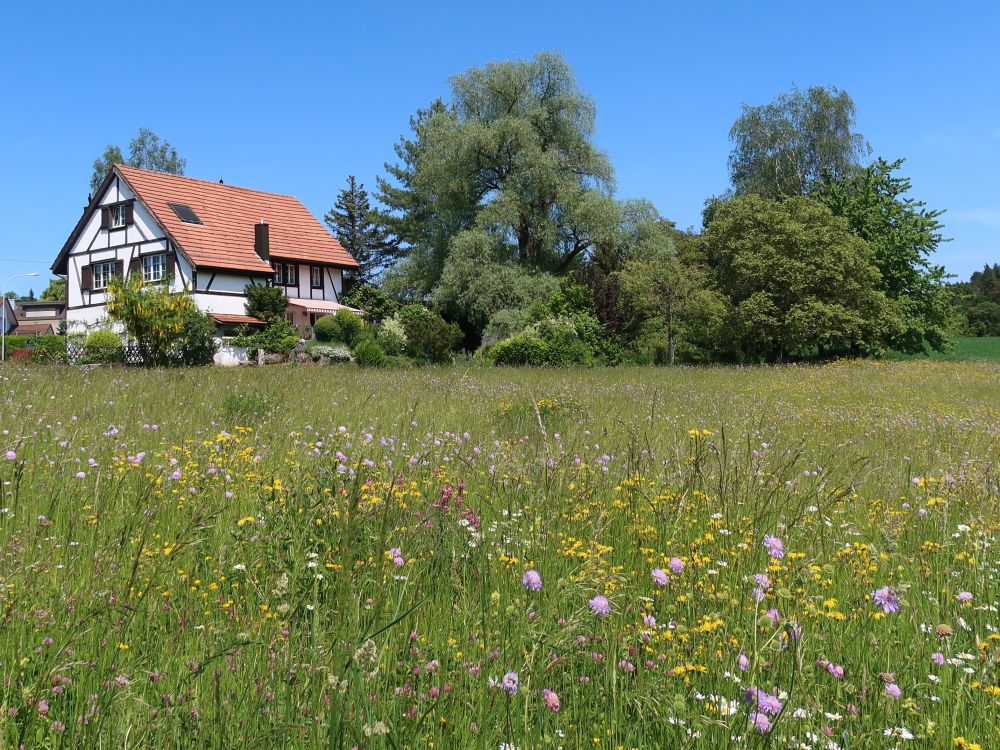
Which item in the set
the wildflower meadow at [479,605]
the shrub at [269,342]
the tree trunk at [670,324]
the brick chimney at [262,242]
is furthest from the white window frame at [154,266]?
the wildflower meadow at [479,605]

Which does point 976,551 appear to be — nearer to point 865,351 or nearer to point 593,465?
point 593,465

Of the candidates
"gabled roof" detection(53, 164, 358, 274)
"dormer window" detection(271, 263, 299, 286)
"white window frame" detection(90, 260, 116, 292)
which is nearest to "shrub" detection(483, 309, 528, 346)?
"gabled roof" detection(53, 164, 358, 274)

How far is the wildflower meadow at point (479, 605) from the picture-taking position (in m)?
1.75

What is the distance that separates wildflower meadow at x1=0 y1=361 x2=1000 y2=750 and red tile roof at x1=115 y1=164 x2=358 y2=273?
115ft

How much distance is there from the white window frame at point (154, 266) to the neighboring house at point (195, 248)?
2.1 inches

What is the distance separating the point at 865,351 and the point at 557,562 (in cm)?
3762

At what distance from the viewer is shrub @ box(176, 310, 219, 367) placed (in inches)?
987

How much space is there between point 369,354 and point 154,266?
17189 mm

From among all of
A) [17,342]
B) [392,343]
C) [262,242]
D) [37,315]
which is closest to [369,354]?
[392,343]

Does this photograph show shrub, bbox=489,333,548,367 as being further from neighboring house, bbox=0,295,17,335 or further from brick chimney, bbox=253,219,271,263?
neighboring house, bbox=0,295,17,335

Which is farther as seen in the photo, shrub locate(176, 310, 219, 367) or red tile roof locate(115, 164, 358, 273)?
red tile roof locate(115, 164, 358, 273)

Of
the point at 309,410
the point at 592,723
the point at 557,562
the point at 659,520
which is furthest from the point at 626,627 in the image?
the point at 309,410

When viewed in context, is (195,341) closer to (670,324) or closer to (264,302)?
(264,302)

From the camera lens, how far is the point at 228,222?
4056cm
